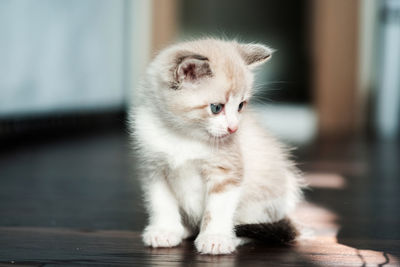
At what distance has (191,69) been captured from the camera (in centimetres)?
124

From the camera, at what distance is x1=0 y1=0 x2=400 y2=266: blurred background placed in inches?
69.3

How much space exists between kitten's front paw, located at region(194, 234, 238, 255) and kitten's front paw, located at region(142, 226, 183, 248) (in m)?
0.07

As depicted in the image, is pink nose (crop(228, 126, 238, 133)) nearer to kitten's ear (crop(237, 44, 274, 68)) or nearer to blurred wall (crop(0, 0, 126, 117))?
kitten's ear (crop(237, 44, 274, 68))

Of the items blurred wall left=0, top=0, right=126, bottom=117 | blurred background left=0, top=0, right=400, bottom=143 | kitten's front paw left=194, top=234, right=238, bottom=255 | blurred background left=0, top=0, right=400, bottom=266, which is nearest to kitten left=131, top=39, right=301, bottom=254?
kitten's front paw left=194, top=234, right=238, bottom=255

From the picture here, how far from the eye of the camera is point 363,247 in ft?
4.42

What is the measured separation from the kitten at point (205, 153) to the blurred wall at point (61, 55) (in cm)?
211

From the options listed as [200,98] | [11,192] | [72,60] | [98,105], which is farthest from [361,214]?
[98,105]

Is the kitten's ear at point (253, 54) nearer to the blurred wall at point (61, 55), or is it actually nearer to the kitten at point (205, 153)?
the kitten at point (205, 153)

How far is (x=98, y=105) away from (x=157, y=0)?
1380mm

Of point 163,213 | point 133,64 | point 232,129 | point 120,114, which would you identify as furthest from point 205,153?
point 133,64

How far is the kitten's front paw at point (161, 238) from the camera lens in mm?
1320

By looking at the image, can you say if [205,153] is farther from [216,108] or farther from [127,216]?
[127,216]

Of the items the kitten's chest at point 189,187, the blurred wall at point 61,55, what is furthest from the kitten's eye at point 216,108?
the blurred wall at point 61,55

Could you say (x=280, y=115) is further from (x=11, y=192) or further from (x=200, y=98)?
(x=200, y=98)
